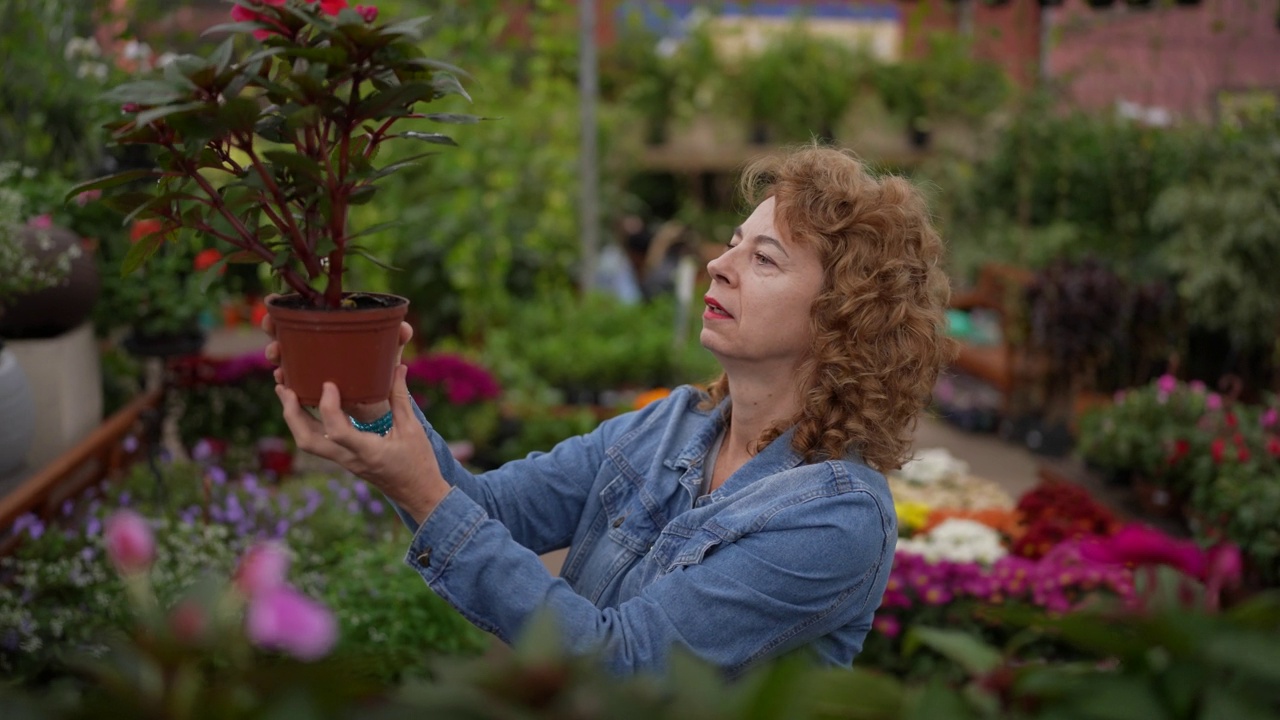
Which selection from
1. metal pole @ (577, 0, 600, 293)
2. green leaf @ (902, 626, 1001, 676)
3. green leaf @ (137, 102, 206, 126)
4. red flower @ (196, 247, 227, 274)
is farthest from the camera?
metal pole @ (577, 0, 600, 293)

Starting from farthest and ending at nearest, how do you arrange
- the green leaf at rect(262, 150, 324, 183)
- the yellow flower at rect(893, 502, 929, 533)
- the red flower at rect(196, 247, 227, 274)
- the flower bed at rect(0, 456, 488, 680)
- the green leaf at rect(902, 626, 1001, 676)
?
1. the yellow flower at rect(893, 502, 929, 533)
2. the red flower at rect(196, 247, 227, 274)
3. the flower bed at rect(0, 456, 488, 680)
4. the green leaf at rect(262, 150, 324, 183)
5. the green leaf at rect(902, 626, 1001, 676)

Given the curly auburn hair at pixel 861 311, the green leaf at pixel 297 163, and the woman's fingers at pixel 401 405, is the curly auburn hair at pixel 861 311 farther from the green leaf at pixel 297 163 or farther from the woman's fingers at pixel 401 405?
the green leaf at pixel 297 163

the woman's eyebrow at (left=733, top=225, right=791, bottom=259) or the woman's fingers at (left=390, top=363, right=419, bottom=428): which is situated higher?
the woman's eyebrow at (left=733, top=225, right=791, bottom=259)

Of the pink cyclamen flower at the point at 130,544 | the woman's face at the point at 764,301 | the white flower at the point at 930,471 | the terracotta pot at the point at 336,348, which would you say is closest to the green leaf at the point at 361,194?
the terracotta pot at the point at 336,348

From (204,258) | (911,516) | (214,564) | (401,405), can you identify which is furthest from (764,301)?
(204,258)

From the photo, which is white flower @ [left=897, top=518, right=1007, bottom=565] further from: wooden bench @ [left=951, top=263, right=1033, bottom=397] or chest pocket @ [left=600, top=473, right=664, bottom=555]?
wooden bench @ [left=951, top=263, right=1033, bottom=397]

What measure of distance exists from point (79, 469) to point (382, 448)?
2.26 meters

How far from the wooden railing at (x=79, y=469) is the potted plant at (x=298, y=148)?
1.50 meters

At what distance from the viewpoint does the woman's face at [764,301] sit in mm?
1686

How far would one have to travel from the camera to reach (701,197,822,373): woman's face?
5.53ft

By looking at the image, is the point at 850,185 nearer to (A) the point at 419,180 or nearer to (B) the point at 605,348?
(B) the point at 605,348

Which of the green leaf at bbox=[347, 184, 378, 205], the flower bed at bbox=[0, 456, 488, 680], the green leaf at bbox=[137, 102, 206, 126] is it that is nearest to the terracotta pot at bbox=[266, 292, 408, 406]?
the green leaf at bbox=[347, 184, 378, 205]

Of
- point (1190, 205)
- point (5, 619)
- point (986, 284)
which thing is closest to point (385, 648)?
point (5, 619)

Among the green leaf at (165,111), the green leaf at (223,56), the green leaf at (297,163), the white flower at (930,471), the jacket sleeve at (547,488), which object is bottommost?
the white flower at (930,471)
